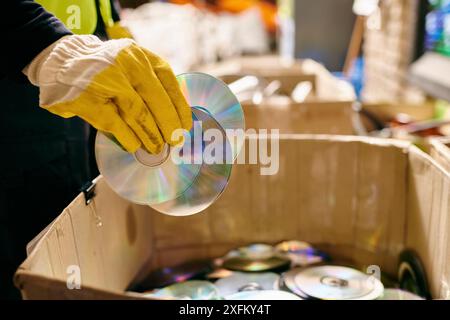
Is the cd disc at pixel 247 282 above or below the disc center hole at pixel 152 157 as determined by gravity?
below

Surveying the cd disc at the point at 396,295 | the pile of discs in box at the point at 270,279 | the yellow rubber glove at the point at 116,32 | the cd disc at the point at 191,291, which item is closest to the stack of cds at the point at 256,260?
the pile of discs in box at the point at 270,279

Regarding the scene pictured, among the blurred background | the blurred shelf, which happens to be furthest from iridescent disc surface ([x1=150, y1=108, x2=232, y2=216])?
the blurred shelf

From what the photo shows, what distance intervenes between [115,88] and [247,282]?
591mm

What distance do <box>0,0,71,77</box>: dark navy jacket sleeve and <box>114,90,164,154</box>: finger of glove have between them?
0.17 meters

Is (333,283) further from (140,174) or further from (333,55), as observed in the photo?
(333,55)

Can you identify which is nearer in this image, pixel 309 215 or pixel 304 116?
pixel 309 215

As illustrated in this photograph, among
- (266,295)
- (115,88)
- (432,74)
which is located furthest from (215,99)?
(432,74)

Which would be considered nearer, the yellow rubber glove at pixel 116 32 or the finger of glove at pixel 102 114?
the finger of glove at pixel 102 114

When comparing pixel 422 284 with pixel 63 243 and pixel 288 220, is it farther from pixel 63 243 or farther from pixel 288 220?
pixel 63 243

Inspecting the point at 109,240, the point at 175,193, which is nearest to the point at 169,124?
the point at 175,193

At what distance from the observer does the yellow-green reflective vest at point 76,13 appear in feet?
3.29

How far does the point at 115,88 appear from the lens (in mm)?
665

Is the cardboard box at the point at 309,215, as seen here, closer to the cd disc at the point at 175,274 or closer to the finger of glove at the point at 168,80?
the cd disc at the point at 175,274

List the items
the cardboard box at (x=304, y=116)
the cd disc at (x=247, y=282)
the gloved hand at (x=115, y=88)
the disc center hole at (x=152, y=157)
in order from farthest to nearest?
the cardboard box at (x=304, y=116)
the cd disc at (x=247, y=282)
the disc center hole at (x=152, y=157)
the gloved hand at (x=115, y=88)
